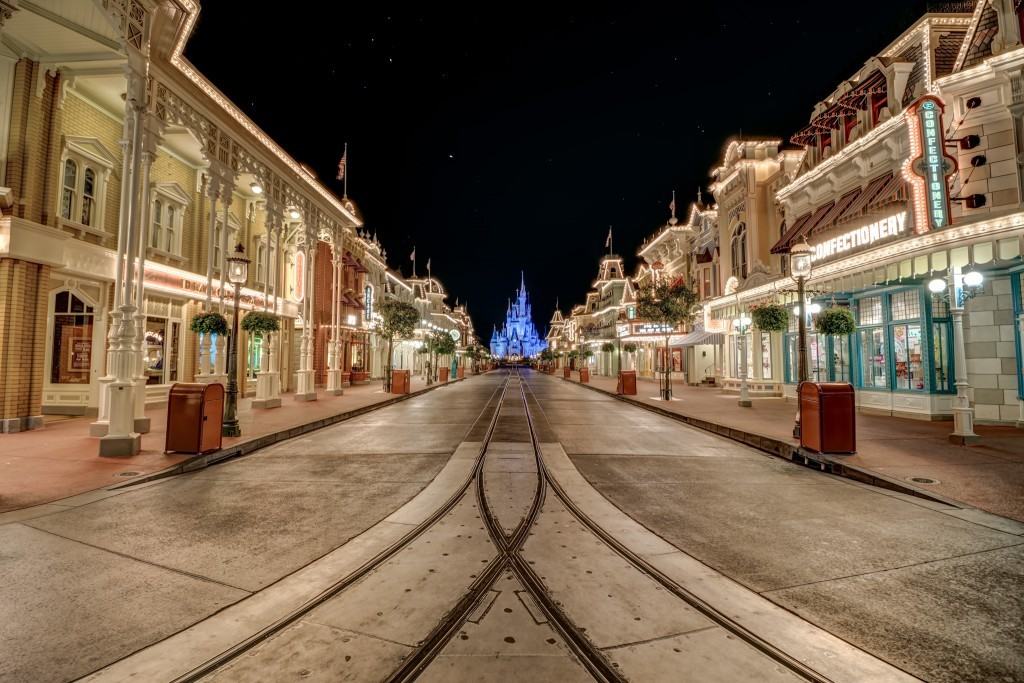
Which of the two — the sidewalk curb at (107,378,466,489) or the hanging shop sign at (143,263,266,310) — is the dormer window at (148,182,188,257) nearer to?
the hanging shop sign at (143,263,266,310)

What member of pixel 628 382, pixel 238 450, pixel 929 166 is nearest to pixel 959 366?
pixel 929 166

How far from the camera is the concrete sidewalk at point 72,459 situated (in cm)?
661

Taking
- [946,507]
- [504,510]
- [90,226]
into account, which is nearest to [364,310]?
[90,226]

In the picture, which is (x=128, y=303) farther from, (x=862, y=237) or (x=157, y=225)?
(x=862, y=237)

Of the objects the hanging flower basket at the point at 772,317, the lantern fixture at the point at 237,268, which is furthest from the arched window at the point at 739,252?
the lantern fixture at the point at 237,268

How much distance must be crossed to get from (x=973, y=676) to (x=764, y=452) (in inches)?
313

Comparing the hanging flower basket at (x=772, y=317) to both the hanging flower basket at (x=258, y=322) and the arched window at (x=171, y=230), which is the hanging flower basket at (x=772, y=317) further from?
the arched window at (x=171, y=230)

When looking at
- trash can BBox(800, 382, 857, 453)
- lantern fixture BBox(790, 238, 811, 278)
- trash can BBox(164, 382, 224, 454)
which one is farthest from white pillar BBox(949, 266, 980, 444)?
trash can BBox(164, 382, 224, 454)

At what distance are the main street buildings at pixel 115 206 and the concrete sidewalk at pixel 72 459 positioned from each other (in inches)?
25.1

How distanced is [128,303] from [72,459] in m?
3.24

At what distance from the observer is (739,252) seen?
88.7ft

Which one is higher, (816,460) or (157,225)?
(157,225)

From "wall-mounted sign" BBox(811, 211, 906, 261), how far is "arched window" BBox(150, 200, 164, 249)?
24.1m

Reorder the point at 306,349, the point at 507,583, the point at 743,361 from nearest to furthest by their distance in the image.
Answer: the point at 507,583 < the point at 743,361 < the point at 306,349
